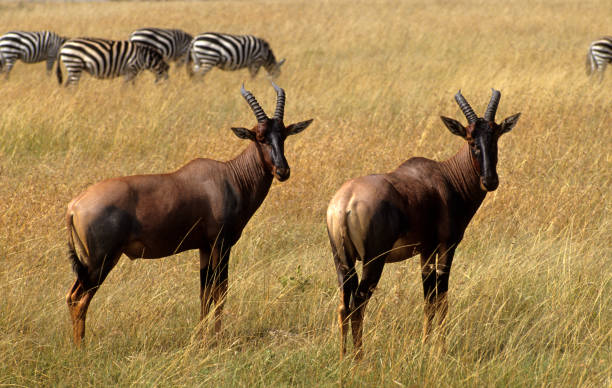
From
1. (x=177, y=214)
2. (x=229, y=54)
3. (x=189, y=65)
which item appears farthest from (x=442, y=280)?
(x=189, y=65)

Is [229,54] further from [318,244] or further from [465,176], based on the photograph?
[465,176]

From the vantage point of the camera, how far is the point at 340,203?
4332mm

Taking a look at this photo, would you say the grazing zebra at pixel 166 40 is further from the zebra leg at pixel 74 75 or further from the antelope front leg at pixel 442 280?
the antelope front leg at pixel 442 280

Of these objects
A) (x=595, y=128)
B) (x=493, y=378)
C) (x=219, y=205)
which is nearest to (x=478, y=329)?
(x=493, y=378)

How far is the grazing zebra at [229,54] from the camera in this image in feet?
56.6

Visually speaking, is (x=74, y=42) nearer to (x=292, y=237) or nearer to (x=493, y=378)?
(x=292, y=237)

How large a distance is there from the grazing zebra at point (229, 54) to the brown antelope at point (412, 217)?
41.7ft

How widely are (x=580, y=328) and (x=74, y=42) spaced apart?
13.4 metres

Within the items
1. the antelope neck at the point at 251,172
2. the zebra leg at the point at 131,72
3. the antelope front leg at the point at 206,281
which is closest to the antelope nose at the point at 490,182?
the antelope neck at the point at 251,172

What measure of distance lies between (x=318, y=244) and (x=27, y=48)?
1348 cm

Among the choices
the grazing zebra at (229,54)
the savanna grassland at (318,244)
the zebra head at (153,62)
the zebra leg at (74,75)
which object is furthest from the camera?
the grazing zebra at (229,54)

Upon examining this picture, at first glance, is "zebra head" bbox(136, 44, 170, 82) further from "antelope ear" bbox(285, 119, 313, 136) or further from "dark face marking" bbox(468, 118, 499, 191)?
"dark face marking" bbox(468, 118, 499, 191)

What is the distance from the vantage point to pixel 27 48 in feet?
58.2

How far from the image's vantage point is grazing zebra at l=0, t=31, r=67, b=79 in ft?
57.7
